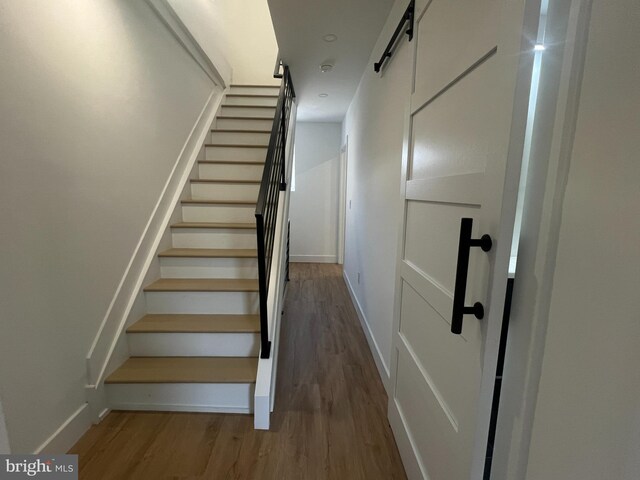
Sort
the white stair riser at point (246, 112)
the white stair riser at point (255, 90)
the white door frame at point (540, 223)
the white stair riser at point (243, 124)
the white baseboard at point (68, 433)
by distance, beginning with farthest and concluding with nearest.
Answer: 1. the white stair riser at point (255, 90)
2. the white stair riser at point (246, 112)
3. the white stair riser at point (243, 124)
4. the white baseboard at point (68, 433)
5. the white door frame at point (540, 223)

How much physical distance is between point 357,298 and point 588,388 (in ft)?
8.63

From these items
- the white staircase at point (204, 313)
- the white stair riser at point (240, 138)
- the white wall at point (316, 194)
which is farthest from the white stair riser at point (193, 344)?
the white wall at point (316, 194)

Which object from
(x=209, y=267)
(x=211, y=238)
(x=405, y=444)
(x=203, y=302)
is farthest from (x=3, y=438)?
(x=211, y=238)

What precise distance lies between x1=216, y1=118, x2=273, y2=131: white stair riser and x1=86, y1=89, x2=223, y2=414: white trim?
0.98 feet

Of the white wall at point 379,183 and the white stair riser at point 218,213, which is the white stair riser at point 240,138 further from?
the white wall at point 379,183

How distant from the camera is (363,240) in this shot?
290cm

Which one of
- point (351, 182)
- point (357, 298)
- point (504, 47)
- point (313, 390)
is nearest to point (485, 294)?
point (504, 47)

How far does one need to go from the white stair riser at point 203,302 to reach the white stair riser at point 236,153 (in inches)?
62.2

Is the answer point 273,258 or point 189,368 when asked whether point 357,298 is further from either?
point 189,368

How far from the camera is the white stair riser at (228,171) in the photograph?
9.24ft

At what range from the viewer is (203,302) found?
76.9 inches

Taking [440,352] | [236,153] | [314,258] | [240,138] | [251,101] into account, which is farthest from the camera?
[314,258]

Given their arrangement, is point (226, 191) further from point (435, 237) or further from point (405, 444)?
point (405, 444)

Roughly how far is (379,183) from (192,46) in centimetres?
222
